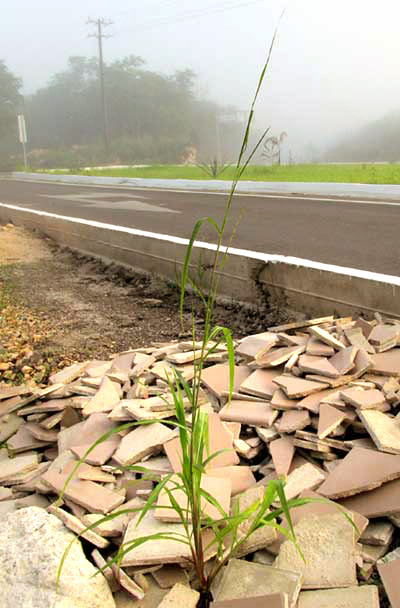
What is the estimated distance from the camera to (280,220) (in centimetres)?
949

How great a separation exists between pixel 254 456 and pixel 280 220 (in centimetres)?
712

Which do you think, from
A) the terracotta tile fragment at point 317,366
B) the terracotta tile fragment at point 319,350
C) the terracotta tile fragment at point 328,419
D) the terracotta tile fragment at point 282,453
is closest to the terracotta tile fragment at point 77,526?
the terracotta tile fragment at point 282,453

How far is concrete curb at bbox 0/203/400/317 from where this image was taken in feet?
14.5

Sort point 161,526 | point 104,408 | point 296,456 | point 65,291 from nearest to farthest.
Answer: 1. point 161,526
2. point 296,456
3. point 104,408
4. point 65,291

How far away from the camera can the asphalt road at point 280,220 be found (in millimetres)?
6617

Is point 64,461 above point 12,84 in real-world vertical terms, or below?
below

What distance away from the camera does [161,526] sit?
2240 millimetres

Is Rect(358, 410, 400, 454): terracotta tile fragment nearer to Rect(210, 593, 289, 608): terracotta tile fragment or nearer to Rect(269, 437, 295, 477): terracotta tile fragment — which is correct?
Rect(269, 437, 295, 477): terracotta tile fragment

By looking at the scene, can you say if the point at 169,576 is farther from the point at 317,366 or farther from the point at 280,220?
the point at 280,220

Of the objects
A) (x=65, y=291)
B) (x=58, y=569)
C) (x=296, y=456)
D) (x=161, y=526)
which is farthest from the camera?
(x=65, y=291)

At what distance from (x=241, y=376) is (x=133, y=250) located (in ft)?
13.6

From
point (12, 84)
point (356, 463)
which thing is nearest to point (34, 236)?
point (356, 463)

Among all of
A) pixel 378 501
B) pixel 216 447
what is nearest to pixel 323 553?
pixel 378 501

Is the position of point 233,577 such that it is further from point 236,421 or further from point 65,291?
point 65,291
